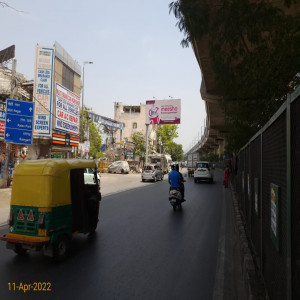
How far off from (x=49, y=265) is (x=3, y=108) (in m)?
18.1

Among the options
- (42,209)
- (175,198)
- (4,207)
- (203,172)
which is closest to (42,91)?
(4,207)

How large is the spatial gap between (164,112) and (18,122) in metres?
33.3

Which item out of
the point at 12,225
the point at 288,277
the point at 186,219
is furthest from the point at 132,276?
the point at 186,219

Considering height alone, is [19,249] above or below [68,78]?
below

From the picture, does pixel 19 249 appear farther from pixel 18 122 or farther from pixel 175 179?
pixel 18 122

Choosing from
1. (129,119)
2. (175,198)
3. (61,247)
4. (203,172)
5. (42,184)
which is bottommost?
(61,247)

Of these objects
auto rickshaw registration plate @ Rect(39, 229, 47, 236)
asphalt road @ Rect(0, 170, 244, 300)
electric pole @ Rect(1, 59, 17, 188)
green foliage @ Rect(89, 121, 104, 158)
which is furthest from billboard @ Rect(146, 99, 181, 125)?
auto rickshaw registration plate @ Rect(39, 229, 47, 236)

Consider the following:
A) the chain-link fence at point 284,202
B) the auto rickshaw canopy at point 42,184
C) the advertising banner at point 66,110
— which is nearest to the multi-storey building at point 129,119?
the advertising banner at point 66,110

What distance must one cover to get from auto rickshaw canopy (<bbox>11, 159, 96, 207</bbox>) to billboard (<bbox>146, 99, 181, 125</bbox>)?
42692 millimetres

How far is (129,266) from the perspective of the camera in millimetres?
5277

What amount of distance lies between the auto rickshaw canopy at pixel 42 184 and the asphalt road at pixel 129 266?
1156mm

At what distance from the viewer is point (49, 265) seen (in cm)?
534

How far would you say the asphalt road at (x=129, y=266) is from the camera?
13.9ft

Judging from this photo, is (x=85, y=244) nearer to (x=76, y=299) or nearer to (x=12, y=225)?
(x=12, y=225)
